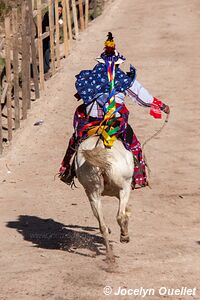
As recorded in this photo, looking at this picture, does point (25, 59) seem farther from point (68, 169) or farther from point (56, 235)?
point (68, 169)

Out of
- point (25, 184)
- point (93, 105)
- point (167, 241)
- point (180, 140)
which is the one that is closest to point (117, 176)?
point (93, 105)

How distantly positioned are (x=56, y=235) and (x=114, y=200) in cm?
219

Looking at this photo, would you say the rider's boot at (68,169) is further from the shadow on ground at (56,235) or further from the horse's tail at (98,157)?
the horse's tail at (98,157)

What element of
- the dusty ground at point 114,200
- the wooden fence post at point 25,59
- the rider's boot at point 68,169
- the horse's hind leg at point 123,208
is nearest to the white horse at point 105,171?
the horse's hind leg at point 123,208

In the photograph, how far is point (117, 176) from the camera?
9.91 meters

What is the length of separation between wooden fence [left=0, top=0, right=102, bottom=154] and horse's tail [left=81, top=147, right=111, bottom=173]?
7.06 m

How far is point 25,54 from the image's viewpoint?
1845cm

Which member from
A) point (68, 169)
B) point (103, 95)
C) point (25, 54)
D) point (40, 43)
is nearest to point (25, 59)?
point (25, 54)

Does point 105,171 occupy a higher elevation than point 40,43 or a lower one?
higher

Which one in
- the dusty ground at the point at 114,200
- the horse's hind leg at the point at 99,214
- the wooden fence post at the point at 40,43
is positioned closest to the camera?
the dusty ground at the point at 114,200

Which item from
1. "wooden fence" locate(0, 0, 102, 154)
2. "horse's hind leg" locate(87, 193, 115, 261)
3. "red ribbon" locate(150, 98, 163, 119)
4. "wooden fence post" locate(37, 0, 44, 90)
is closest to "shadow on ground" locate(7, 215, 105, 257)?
"horse's hind leg" locate(87, 193, 115, 261)

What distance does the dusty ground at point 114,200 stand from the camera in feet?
31.0

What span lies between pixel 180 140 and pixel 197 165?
1.54 m

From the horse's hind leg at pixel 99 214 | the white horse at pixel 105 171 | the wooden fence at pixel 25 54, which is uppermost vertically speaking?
the white horse at pixel 105 171
